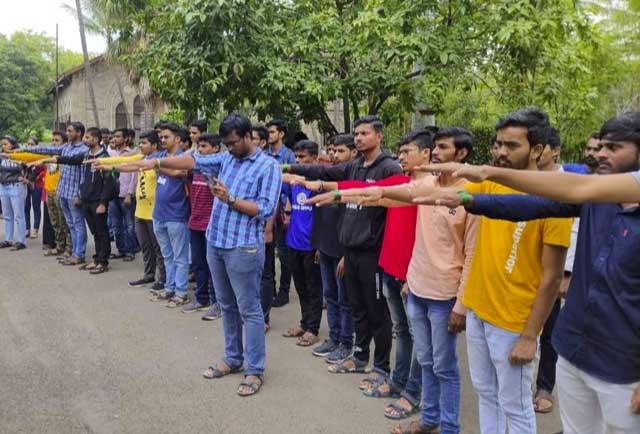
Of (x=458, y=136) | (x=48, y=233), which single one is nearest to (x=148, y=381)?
(x=458, y=136)

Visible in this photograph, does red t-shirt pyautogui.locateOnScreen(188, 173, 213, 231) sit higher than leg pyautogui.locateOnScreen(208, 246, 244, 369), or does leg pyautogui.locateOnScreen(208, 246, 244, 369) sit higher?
red t-shirt pyautogui.locateOnScreen(188, 173, 213, 231)

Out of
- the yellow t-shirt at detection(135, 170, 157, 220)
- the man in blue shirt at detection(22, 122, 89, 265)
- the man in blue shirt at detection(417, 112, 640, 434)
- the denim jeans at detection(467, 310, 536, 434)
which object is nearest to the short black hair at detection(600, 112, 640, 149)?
the man in blue shirt at detection(417, 112, 640, 434)

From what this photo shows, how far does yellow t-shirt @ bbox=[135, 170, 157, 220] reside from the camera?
22.9 feet

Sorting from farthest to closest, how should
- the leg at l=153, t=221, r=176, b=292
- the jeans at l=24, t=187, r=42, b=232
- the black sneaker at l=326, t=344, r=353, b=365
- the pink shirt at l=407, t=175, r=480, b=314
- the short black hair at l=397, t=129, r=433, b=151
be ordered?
the jeans at l=24, t=187, r=42, b=232 → the leg at l=153, t=221, r=176, b=292 → the black sneaker at l=326, t=344, r=353, b=365 → the short black hair at l=397, t=129, r=433, b=151 → the pink shirt at l=407, t=175, r=480, b=314

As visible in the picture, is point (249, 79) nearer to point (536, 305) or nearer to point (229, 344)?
point (229, 344)

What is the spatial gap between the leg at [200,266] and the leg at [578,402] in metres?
4.66

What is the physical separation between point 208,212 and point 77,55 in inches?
2590

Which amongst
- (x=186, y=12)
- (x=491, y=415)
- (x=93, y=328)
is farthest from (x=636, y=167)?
(x=186, y=12)

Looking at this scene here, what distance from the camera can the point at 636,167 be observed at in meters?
2.14

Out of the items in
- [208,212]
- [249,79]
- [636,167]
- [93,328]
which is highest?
[249,79]

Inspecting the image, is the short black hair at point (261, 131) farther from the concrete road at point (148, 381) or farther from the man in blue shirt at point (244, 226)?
the concrete road at point (148, 381)

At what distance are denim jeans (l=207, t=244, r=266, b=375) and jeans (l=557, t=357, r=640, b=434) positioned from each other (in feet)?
7.97

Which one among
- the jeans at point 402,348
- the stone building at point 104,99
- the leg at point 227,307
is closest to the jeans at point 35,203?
the leg at point 227,307

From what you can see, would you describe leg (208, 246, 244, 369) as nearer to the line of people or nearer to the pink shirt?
the line of people
